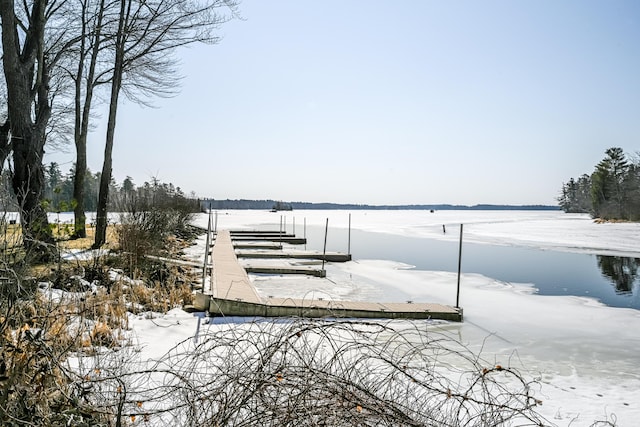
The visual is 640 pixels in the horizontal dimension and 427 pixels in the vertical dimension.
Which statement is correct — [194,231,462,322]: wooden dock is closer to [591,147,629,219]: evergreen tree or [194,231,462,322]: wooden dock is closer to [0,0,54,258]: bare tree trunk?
[0,0,54,258]: bare tree trunk

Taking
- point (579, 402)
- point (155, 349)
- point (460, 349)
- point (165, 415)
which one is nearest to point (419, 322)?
point (460, 349)

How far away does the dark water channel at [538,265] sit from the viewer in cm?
1199

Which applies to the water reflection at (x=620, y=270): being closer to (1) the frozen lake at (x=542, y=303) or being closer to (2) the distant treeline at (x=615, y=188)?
(1) the frozen lake at (x=542, y=303)

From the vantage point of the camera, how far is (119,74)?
14250 millimetres

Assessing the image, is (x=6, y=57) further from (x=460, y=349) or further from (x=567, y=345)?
(x=567, y=345)

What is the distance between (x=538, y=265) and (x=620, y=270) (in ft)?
8.22

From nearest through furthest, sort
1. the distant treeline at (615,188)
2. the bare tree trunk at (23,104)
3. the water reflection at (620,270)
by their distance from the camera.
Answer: the bare tree trunk at (23,104) → the water reflection at (620,270) → the distant treeline at (615,188)

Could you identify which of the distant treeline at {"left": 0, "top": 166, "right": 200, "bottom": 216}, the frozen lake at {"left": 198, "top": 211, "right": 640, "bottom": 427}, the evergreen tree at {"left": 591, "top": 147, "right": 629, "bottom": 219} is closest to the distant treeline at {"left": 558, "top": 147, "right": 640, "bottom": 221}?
the evergreen tree at {"left": 591, "top": 147, "right": 629, "bottom": 219}

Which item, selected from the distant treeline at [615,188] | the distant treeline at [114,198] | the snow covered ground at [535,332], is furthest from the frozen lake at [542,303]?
the distant treeline at [615,188]

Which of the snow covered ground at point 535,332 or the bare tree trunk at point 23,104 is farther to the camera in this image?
the bare tree trunk at point 23,104

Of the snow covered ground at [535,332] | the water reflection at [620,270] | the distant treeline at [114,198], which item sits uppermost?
the distant treeline at [114,198]

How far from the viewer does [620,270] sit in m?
15.9

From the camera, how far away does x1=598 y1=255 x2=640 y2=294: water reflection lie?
41.6ft

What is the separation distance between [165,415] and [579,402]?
389 centimetres
